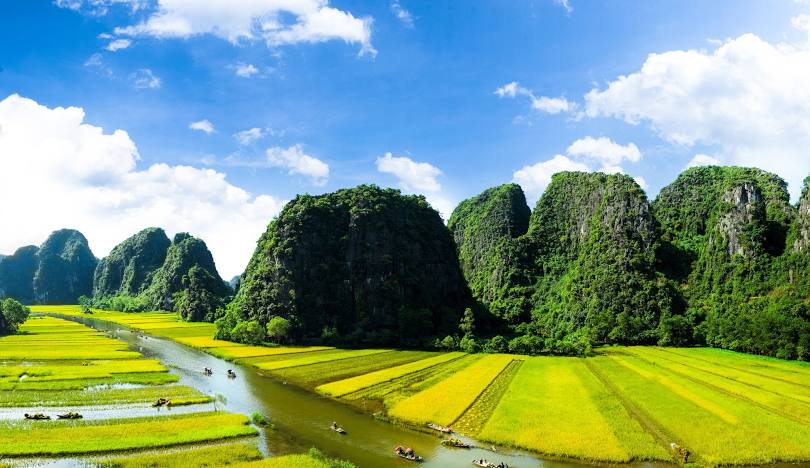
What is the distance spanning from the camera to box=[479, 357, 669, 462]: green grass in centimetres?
3136

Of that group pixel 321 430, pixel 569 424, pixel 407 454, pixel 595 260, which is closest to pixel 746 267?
pixel 595 260

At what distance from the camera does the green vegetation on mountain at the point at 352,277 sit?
8950 centimetres

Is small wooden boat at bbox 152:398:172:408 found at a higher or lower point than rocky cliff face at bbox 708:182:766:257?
lower

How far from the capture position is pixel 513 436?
33.7m

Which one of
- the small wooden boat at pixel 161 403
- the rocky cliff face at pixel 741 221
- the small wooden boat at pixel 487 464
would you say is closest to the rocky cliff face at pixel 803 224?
the rocky cliff face at pixel 741 221

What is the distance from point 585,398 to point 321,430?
23802mm

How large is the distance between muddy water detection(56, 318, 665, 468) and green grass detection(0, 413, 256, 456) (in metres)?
3.30

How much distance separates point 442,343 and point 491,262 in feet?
214

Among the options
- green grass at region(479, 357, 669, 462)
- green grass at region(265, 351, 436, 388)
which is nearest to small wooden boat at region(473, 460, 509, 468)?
green grass at region(479, 357, 669, 462)

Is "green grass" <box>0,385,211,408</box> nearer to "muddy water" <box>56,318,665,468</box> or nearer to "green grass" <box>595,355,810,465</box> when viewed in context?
"muddy water" <box>56,318,665,468</box>

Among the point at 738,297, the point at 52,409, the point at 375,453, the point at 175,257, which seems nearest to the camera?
the point at 375,453

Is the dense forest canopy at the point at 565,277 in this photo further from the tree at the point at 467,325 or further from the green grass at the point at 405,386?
the green grass at the point at 405,386

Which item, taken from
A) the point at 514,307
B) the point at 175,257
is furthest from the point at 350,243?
the point at 175,257

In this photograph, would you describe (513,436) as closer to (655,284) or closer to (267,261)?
(267,261)
